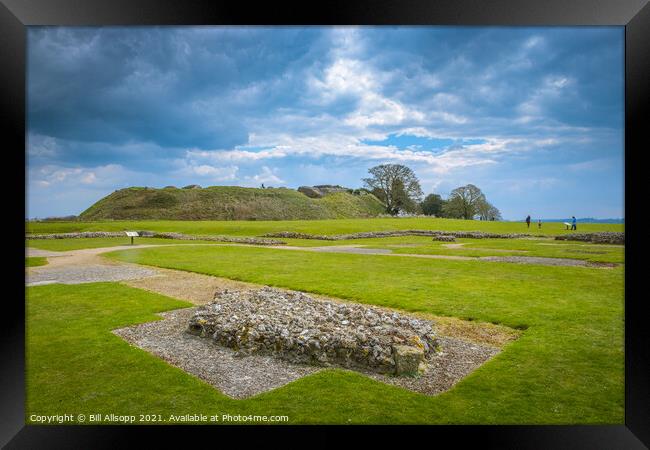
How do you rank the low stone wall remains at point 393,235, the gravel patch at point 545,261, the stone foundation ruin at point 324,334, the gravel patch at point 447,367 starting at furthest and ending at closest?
the low stone wall remains at point 393,235 → the gravel patch at point 545,261 → the stone foundation ruin at point 324,334 → the gravel patch at point 447,367

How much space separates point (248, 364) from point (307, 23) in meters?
4.73

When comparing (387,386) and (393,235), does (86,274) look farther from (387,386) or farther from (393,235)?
(393,235)

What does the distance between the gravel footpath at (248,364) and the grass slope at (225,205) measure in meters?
52.1

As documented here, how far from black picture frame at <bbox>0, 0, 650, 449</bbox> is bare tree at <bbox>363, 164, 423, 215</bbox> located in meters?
49.2

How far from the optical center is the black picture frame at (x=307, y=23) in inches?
170

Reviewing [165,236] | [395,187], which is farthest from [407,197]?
[165,236]

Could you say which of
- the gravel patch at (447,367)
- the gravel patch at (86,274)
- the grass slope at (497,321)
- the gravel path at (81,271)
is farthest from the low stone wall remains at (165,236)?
the gravel patch at (447,367)

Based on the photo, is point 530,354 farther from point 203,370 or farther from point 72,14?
point 72,14

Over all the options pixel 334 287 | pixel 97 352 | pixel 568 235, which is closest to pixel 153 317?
pixel 97 352

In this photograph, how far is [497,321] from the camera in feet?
24.6

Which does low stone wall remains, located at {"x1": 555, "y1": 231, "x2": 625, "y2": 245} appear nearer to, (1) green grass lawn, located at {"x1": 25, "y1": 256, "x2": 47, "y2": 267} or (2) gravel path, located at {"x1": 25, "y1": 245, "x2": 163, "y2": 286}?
(2) gravel path, located at {"x1": 25, "y1": 245, "x2": 163, "y2": 286}

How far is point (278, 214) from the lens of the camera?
217 ft

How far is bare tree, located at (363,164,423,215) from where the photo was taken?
53162 mm

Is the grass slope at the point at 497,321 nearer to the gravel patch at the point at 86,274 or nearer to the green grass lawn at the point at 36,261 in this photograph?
the gravel patch at the point at 86,274
